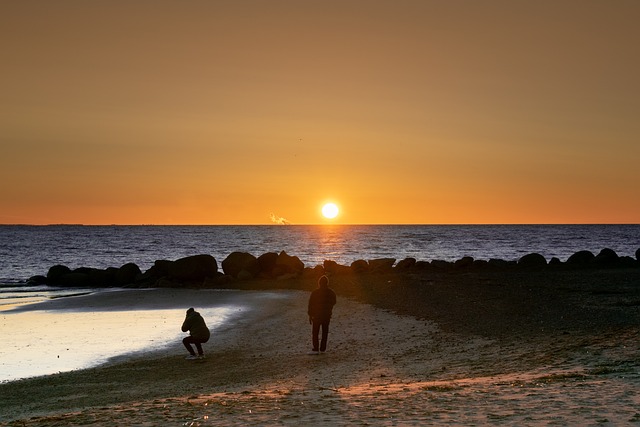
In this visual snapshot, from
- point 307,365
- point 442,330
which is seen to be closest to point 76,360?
point 307,365

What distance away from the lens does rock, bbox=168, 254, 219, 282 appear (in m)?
46.5

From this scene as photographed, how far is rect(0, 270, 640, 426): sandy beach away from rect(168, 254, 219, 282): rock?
1716 cm

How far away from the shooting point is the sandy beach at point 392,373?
33.9ft

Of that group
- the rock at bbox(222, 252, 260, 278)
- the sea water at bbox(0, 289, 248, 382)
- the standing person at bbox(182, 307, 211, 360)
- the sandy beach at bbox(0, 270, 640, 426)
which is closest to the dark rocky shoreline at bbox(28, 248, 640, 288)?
the rock at bbox(222, 252, 260, 278)

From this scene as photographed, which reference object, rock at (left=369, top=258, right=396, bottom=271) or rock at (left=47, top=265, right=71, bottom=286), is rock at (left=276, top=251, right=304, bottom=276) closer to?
rock at (left=369, top=258, right=396, bottom=271)

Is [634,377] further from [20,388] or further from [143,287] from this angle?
[143,287]

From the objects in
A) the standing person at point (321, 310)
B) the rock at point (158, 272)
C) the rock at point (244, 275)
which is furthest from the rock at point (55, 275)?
the standing person at point (321, 310)

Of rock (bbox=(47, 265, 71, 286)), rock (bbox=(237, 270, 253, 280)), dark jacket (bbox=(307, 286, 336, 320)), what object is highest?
dark jacket (bbox=(307, 286, 336, 320))

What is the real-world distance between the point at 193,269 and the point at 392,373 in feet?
109

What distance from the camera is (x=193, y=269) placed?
46594 millimetres

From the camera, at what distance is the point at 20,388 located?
15.3m

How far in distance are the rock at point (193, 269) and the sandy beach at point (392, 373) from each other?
56.3 ft

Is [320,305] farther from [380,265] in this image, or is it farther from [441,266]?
[441,266]

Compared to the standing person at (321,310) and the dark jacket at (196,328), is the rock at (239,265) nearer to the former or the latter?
the dark jacket at (196,328)
